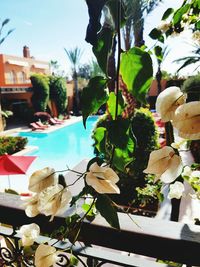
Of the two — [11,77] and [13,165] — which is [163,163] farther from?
[11,77]

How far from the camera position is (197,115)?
302 mm

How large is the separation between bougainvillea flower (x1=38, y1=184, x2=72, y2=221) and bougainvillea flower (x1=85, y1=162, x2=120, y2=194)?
0.08 meters

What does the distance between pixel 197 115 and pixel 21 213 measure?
72 cm

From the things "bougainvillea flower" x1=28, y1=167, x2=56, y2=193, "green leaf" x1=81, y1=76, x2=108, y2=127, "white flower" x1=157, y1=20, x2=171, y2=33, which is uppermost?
"white flower" x1=157, y1=20, x2=171, y2=33

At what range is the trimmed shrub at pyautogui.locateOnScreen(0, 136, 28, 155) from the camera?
31.2 ft

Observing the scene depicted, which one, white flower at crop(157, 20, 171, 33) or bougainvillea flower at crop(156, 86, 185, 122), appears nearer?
bougainvillea flower at crop(156, 86, 185, 122)

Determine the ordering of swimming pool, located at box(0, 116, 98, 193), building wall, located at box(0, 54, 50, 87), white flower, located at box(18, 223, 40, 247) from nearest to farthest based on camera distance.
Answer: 1. white flower, located at box(18, 223, 40, 247)
2. swimming pool, located at box(0, 116, 98, 193)
3. building wall, located at box(0, 54, 50, 87)

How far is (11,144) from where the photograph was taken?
9.68 meters

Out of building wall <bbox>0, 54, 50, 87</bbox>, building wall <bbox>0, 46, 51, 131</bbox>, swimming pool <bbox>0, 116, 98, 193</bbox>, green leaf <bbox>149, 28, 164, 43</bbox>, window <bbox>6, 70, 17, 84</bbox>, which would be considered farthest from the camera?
window <bbox>6, 70, 17, 84</bbox>

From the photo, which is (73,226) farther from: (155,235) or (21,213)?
(21,213)

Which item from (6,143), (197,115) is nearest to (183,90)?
(197,115)

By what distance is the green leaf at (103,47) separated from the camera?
1.15 ft

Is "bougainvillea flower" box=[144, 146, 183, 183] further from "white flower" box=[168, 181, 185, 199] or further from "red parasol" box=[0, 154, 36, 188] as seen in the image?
"red parasol" box=[0, 154, 36, 188]

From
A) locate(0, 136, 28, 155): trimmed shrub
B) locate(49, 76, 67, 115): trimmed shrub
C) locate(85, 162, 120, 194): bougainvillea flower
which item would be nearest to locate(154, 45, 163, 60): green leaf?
locate(85, 162, 120, 194): bougainvillea flower
